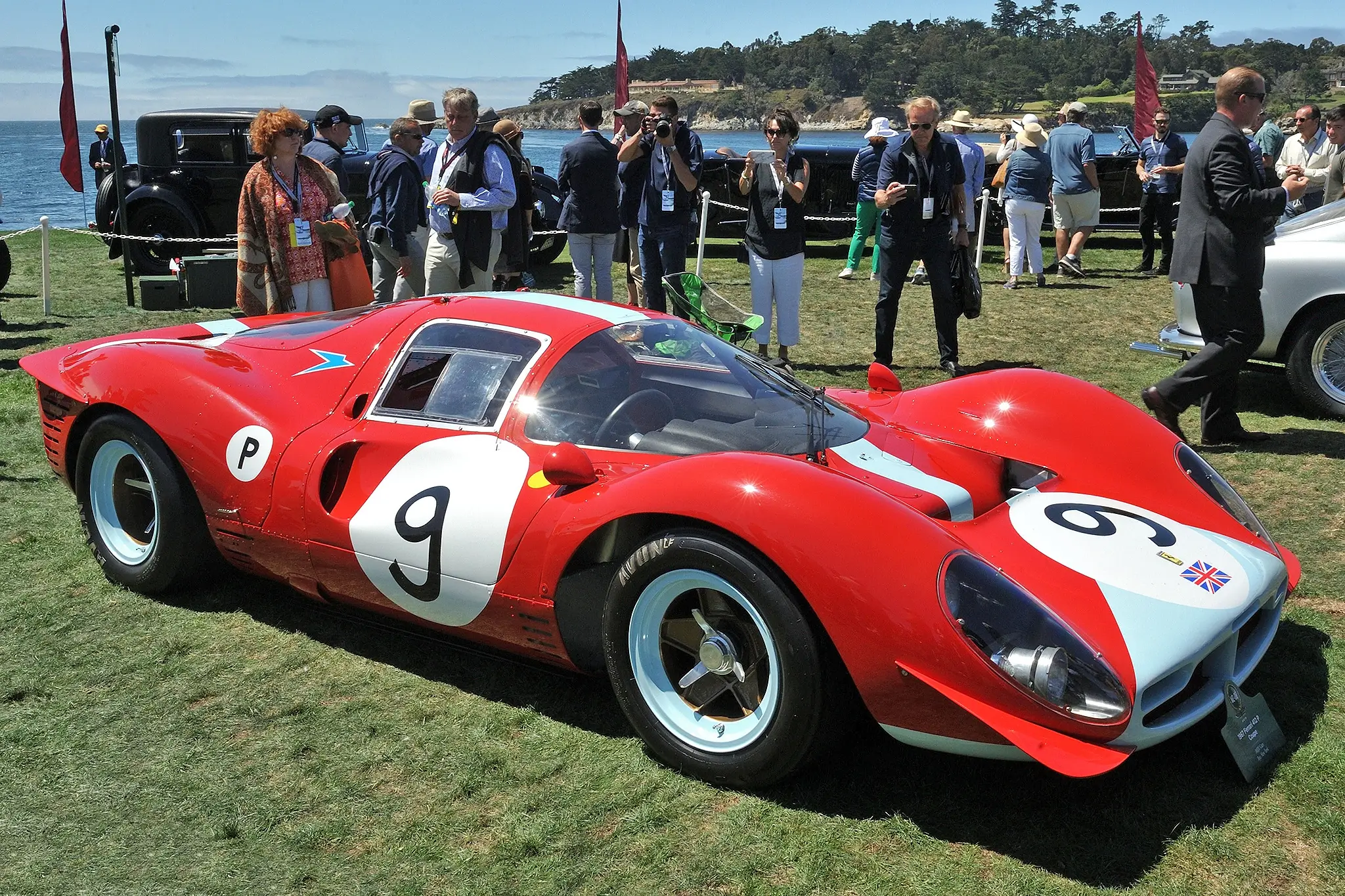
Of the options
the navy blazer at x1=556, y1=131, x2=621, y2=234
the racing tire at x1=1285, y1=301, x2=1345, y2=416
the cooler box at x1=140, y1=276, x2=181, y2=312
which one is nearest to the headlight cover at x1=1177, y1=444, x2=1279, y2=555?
the racing tire at x1=1285, y1=301, x2=1345, y2=416

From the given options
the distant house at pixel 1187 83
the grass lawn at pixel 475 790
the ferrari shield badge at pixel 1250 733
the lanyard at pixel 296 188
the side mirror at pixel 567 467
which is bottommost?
the grass lawn at pixel 475 790

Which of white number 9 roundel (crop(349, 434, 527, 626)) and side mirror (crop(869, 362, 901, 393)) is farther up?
side mirror (crop(869, 362, 901, 393))

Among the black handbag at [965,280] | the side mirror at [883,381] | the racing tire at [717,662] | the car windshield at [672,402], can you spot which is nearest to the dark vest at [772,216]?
the black handbag at [965,280]

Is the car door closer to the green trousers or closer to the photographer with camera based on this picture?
the photographer with camera

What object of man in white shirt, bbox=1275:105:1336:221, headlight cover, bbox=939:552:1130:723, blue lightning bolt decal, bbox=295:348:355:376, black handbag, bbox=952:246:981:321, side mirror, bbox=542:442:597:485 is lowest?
headlight cover, bbox=939:552:1130:723

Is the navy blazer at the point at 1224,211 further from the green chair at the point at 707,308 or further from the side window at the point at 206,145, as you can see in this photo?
the side window at the point at 206,145

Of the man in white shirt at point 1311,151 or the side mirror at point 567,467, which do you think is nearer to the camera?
the side mirror at point 567,467

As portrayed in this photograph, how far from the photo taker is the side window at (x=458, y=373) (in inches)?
154

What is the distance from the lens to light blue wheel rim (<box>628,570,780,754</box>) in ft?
10.2

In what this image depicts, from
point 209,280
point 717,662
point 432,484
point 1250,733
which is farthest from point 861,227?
point 717,662

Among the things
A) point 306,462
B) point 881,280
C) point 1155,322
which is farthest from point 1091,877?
point 1155,322

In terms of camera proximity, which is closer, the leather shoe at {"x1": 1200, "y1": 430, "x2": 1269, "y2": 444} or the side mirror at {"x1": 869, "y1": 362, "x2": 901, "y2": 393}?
the side mirror at {"x1": 869, "y1": 362, "x2": 901, "y2": 393}

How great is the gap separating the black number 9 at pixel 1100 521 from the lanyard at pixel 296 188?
176 inches

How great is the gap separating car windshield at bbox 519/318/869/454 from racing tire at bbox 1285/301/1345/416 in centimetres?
441
